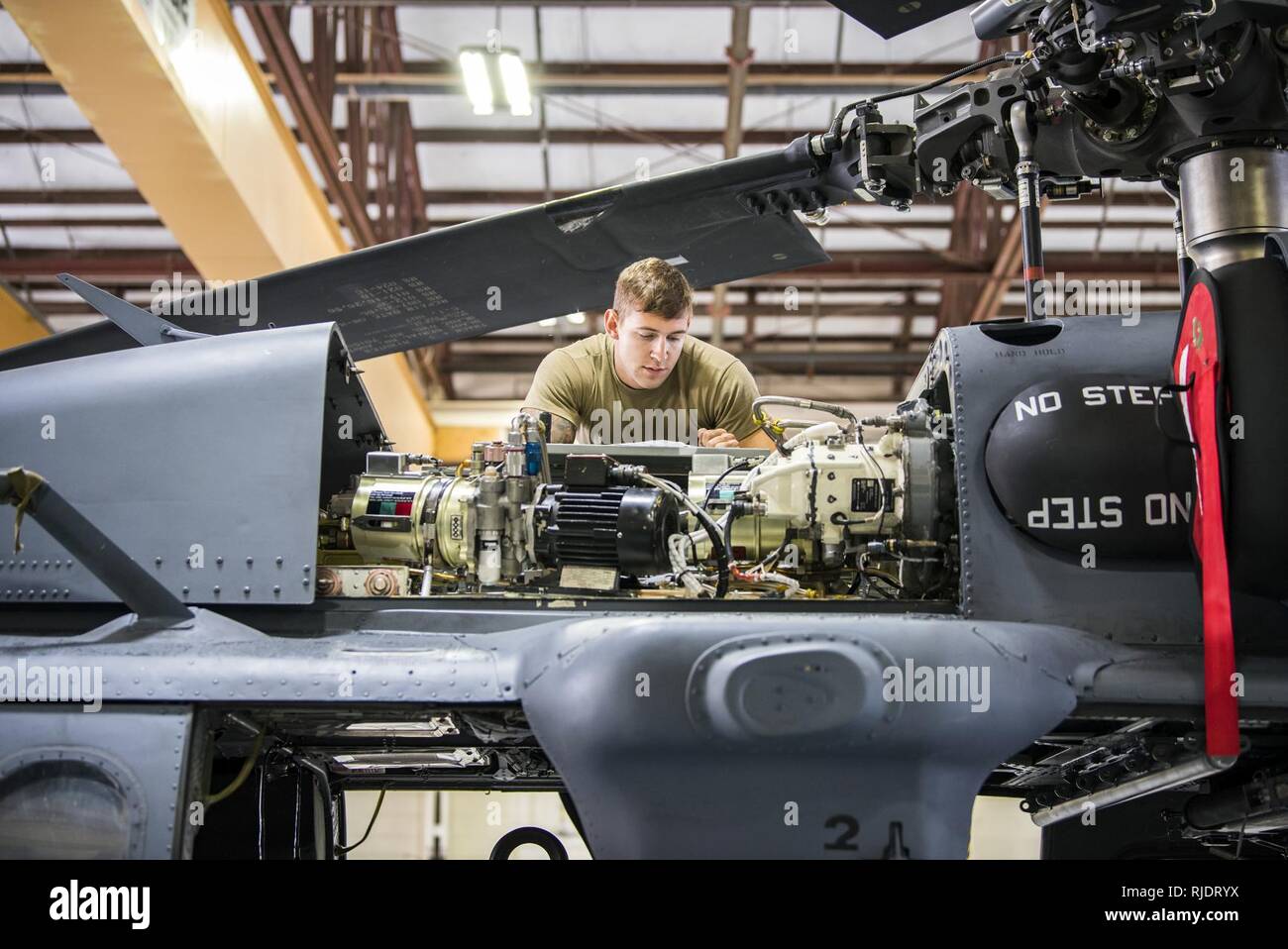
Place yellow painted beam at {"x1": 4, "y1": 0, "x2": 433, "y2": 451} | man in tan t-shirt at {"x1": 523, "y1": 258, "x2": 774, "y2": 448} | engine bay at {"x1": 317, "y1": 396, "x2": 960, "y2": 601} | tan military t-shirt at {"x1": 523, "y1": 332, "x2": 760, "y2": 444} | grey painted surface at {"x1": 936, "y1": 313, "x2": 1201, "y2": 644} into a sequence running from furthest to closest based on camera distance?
yellow painted beam at {"x1": 4, "y1": 0, "x2": 433, "y2": 451} → tan military t-shirt at {"x1": 523, "y1": 332, "x2": 760, "y2": 444} → man in tan t-shirt at {"x1": 523, "y1": 258, "x2": 774, "y2": 448} → engine bay at {"x1": 317, "y1": 396, "x2": 960, "y2": 601} → grey painted surface at {"x1": 936, "y1": 313, "x2": 1201, "y2": 644}

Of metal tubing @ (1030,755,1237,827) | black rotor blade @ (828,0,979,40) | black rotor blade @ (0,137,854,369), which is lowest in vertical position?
metal tubing @ (1030,755,1237,827)

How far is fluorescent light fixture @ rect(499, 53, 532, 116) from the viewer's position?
38.9ft

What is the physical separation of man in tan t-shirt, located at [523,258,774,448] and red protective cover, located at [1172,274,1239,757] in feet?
7.49

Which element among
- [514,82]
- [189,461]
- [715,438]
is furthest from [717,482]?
[514,82]

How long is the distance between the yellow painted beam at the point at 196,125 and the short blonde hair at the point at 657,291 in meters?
5.99

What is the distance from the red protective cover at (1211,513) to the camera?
3.65m

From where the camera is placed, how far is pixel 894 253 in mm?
17891

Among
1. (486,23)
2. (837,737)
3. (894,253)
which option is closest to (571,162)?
(486,23)

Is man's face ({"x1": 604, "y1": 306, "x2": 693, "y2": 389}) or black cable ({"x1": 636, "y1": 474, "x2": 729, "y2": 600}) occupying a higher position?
man's face ({"x1": 604, "y1": 306, "x2": 693, "y2": 389})

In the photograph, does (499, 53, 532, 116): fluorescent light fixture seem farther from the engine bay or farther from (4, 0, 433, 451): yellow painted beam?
the engine bay

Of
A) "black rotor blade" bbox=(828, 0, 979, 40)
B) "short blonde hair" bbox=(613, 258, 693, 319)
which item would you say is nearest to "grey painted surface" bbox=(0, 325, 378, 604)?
"short blonde hair" bbox=(613, 258, 693, 319)

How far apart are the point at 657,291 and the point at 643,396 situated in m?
0.66

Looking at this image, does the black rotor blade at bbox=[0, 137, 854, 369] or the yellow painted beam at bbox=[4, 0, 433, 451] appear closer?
the black rotor blade at bbox=[0, 137, 854, 369]

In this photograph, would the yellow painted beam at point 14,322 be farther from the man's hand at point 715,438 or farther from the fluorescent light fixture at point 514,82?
the man's hand at point 715,438
